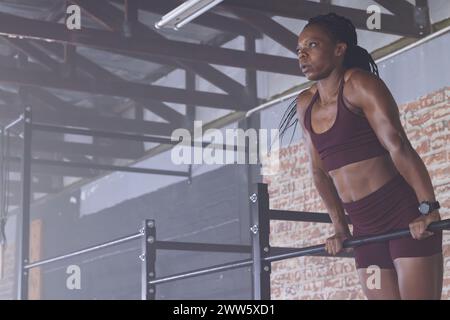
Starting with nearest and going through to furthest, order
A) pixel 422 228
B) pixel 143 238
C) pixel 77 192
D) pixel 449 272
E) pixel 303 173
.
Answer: pixel 422 228 → pixel 143 238 → pixel 449 272 → pixel 303 173 → pixel 77 192

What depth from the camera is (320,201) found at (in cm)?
582

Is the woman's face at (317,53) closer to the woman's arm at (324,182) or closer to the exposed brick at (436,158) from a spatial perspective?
the woman's arm at (324,182)

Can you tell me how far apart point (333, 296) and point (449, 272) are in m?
1.03

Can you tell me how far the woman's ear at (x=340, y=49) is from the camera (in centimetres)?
293

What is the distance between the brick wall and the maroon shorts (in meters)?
2.05

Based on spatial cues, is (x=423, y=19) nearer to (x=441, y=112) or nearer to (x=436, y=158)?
(x=441, y=112)

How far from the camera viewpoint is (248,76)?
266 inches

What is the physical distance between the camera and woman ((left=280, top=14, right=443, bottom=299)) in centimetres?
273

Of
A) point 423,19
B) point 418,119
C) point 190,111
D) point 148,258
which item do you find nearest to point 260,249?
point 148,258

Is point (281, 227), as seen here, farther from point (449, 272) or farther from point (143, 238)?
point (143, 238)

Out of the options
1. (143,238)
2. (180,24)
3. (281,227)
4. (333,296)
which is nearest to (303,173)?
(281,227)

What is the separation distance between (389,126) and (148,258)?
1.43 metres

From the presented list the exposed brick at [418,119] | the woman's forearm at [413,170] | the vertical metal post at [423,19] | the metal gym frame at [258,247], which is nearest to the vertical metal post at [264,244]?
the metal gym frame at [258,247]
